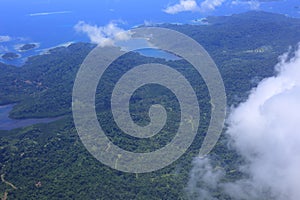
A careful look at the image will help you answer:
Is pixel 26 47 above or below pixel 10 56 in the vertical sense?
above

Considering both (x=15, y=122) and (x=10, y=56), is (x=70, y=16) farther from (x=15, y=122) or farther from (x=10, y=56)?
(x=15, y=122)

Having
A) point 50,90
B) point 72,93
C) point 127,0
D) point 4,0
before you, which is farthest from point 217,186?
point 4,0

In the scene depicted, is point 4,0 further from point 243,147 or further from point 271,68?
point 243,147

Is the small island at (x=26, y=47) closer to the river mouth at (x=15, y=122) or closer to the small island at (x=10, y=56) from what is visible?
the small island at (x=10, y=56)

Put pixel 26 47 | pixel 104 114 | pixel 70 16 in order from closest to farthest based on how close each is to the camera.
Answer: pixel 104 114 < pixel 26 47 < pixel 70 16

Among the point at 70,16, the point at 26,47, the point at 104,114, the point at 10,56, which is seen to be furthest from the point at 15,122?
the point at 70,16

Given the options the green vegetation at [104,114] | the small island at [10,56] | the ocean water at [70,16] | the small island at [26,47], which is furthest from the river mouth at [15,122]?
the small island at [26,47]
